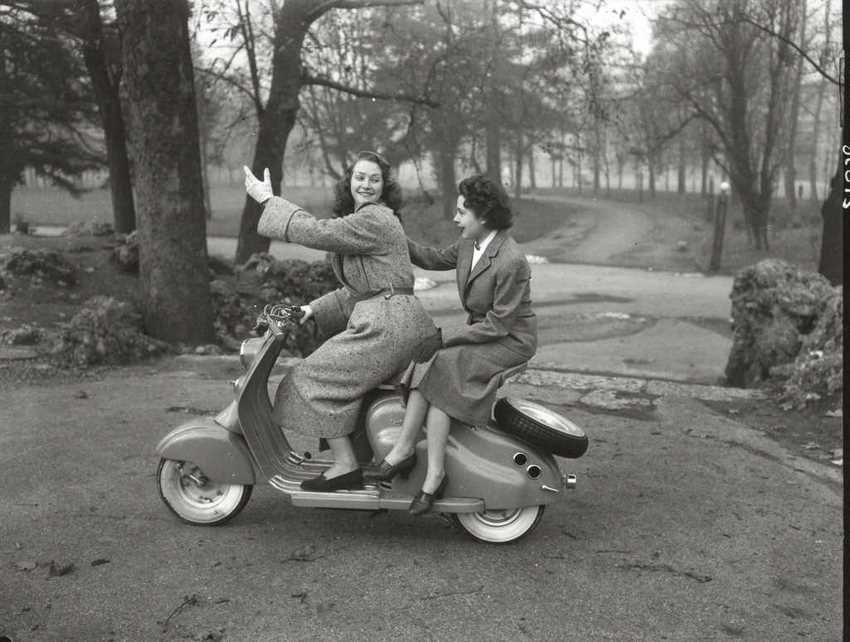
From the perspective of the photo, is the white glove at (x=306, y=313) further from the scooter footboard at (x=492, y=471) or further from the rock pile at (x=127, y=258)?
the rock pile at (x=127, y=258)

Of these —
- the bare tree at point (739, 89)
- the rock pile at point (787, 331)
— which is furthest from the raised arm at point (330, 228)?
the bare tree at point (739, 89)

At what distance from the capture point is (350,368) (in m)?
4.31

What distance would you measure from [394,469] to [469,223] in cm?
115

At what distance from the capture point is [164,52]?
9.05m

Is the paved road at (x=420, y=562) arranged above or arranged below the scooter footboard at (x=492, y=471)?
below

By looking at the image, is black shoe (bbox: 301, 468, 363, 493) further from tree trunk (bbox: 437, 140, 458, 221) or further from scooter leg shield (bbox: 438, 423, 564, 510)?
tree trunk (bbox: 437, 140, 458, 221)

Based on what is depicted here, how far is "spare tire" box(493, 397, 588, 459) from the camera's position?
4367 millimetres

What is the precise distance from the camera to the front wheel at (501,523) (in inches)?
175

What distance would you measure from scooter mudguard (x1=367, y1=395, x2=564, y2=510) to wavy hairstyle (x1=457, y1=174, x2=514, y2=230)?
36.5 inches

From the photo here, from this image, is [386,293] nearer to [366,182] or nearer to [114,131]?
[366,182]

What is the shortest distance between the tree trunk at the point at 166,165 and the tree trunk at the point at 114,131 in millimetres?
5186

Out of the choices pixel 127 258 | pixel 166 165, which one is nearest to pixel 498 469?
pixel 166 165

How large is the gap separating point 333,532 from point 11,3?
13.0 m

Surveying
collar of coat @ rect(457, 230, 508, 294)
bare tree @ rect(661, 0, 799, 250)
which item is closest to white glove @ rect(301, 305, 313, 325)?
collar of coat @ rect(457, 230, 508, 294)
